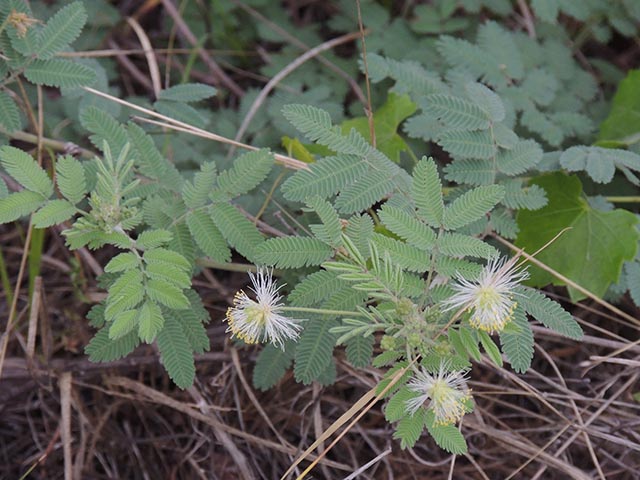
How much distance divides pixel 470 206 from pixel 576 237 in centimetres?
65

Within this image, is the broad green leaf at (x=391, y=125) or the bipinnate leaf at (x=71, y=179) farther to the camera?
the broad green leaf at (x=391, y=125)

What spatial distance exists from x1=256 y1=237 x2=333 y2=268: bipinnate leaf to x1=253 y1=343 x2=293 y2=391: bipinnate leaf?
44 centimetres

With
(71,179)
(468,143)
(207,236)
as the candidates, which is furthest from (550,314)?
(71,179)

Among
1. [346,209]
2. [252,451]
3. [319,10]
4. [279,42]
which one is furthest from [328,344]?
[319,10]

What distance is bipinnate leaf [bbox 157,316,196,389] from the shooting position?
185 cm

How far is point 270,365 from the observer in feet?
6.95

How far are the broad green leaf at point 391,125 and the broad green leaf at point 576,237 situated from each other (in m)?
0.49

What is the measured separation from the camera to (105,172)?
178 centimetres

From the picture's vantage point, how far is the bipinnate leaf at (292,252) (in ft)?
5.80

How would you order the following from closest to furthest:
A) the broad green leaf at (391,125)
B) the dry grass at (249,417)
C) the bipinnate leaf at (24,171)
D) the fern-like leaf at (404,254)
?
1. the fern-like leaf at (404,254)
2. the bipinnate leaf at (24,171)
3. the dry grass at (249,417)
4. the broad green leaf at (391,125)

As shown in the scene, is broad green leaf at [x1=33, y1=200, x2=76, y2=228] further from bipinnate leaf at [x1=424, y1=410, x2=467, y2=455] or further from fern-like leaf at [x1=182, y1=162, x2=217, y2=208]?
bipinnate leaf at [x1=424, y1=410, x2=467, y2=455]

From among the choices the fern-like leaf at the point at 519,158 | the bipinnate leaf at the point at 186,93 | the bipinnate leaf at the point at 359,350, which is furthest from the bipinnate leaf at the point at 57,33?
the fern-like leaf at the point at 519,158

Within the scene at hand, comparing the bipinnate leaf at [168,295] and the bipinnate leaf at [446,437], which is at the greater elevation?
the bipinnate leaf at [168,295]

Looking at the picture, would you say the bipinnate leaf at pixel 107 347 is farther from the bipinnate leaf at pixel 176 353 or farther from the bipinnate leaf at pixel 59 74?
the bipinnate leaf at pixel 59 74
